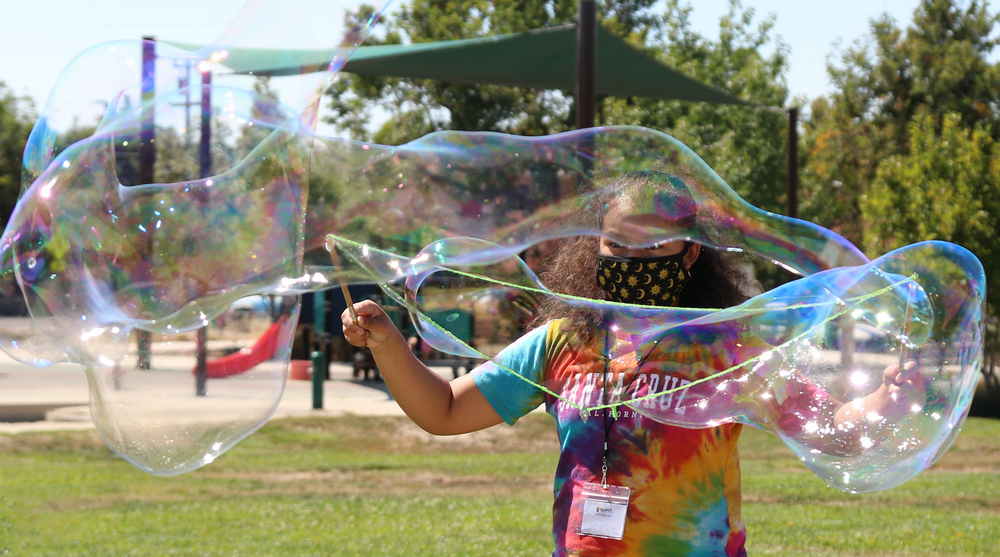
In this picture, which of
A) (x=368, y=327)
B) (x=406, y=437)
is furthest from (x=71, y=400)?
(x=368, y=327)

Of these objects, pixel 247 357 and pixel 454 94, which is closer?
pixel 247 357

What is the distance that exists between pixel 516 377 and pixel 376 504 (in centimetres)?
456

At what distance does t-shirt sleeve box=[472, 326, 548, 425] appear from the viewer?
242cm

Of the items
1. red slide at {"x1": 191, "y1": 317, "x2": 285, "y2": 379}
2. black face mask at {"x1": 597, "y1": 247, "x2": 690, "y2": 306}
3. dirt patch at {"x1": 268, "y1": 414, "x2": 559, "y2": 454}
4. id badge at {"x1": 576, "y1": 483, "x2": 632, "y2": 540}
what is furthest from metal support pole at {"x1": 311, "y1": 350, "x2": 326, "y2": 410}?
id badge at {"x1": 576, "y1": 483, "x2": 632, "y2": 540}

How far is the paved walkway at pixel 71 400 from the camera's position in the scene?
10.7 m

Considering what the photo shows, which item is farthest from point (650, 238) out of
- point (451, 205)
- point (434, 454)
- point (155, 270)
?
point (434, 454)

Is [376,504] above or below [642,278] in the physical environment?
below

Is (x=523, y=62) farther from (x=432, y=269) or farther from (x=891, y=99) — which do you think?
(x=891, y=99)

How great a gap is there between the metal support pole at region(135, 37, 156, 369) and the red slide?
235 mm

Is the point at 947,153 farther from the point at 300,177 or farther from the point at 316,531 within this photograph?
the point at 300,177

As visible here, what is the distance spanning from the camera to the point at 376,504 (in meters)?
6.74

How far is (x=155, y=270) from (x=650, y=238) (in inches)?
60.9

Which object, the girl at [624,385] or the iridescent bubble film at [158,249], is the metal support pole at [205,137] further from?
the girl at [624,385]

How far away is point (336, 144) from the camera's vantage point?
3242mm
